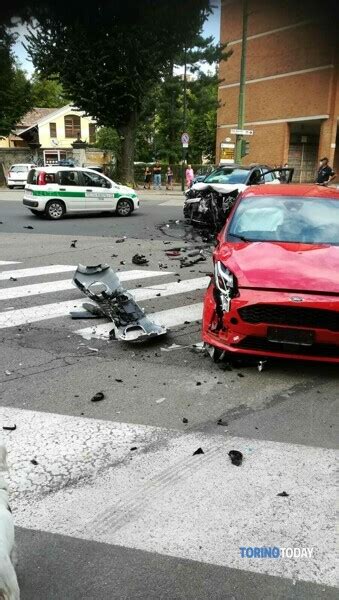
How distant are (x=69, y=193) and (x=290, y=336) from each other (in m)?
14.4

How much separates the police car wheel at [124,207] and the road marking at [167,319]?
481 inches

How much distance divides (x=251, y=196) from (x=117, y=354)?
9.10ft

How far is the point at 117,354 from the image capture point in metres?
5.42

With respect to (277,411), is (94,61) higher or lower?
Answer: higher

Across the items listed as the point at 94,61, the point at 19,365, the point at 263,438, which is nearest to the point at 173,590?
the point at 263,438

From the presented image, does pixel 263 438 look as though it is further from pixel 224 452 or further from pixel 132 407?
pixel 132 407

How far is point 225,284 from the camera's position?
4.87 metres

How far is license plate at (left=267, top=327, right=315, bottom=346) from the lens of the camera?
14.6 ft

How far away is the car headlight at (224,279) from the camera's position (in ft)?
15.7

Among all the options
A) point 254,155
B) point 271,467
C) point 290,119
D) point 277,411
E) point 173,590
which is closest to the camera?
point 173,590

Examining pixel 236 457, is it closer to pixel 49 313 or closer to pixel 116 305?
pixel 116 305

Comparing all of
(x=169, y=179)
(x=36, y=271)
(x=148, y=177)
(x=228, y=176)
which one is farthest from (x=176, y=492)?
(x=169, y=179)

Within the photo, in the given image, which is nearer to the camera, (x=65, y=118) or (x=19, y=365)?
(x=19, y=365)

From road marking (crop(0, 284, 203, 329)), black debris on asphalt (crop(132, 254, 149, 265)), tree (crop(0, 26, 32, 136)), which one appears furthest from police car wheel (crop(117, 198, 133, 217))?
tree (crop(0, 26, 32, 136))
